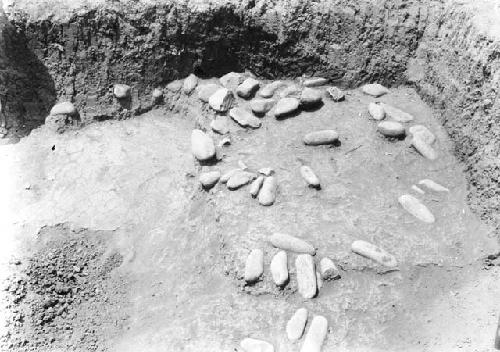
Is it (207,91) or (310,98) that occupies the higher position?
(310,98)

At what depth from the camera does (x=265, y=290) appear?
400cm

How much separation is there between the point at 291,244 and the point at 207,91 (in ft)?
6.59

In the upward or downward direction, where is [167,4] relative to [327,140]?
upward

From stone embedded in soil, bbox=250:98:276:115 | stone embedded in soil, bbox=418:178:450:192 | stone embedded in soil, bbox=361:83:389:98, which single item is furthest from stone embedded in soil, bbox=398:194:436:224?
stone embedded in soil, bbox=250:98:276:115

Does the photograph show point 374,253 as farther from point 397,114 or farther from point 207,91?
point 207,91

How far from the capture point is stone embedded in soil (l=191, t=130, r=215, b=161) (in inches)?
194

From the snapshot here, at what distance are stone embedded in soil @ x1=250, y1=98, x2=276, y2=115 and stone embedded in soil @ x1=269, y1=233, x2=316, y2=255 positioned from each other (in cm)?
143

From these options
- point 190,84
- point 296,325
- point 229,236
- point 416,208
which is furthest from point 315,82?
point 296,325

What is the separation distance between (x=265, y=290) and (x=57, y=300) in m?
1.43

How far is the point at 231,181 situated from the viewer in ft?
15.1

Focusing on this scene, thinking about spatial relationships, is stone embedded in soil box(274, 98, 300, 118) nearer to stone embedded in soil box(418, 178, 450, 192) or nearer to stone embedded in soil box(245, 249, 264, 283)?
stone embedded in soil box(418, 178, 450, 192)

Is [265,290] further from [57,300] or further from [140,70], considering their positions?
[140,70]

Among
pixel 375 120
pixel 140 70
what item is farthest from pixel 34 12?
pixel 375 120

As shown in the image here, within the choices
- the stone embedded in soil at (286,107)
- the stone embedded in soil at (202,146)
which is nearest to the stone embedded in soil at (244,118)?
the stone embedded in soil at (286,107)
